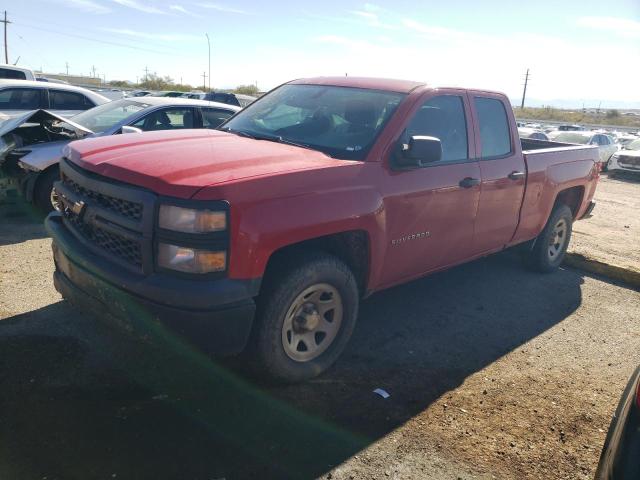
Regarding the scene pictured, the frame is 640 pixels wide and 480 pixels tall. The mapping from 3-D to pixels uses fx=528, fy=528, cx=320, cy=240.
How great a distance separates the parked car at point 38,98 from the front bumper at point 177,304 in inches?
291

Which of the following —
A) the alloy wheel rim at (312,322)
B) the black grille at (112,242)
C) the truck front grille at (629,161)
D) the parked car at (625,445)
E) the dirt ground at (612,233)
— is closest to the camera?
the parked car at (625,445)

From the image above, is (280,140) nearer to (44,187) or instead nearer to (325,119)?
(325,119)

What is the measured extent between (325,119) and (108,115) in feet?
15.3

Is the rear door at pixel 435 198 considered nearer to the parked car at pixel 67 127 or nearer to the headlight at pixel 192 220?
the headlight at pixel 192 220

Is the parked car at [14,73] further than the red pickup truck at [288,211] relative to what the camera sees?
Yes

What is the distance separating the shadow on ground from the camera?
2.67 m

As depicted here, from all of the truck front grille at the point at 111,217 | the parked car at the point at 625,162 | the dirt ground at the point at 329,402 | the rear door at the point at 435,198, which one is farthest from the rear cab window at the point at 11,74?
the parked car at the point at 625,162

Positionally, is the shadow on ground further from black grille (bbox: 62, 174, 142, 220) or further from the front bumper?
black grille (bbox: 62, 174, 142, 220)

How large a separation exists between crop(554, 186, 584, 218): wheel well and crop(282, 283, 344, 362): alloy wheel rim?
12.6 ft

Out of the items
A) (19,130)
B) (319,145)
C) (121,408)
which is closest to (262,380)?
(121,408)

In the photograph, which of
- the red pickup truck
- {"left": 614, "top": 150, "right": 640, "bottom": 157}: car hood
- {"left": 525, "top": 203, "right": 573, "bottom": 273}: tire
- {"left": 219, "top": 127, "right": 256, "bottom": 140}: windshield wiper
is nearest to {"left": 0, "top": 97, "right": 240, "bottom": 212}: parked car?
{"left": 219, "top": 127, "right": 256, "bottom": 140}: windshield wiper

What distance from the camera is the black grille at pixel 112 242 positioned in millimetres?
2893

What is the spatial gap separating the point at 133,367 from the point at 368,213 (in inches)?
72.8

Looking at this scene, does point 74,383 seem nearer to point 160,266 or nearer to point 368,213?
point 160,266
